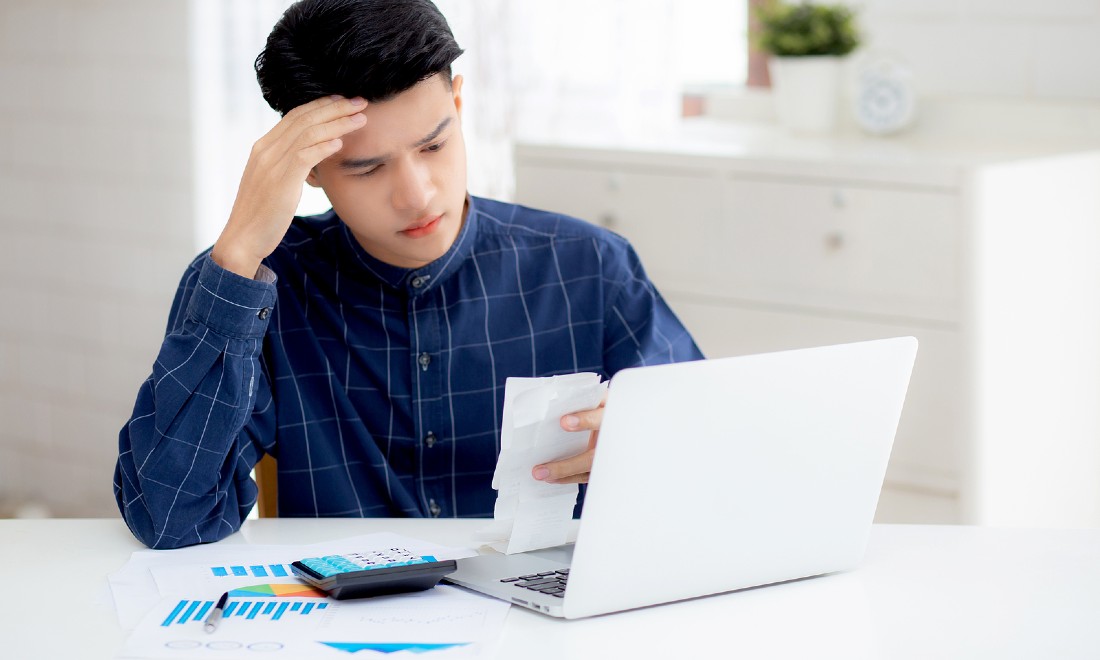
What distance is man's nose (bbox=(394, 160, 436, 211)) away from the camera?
1.39 metres

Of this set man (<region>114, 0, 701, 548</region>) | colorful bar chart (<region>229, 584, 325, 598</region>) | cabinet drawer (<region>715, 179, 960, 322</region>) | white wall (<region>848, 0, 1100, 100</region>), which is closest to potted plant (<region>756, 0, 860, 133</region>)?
white wall (<region>848, 0, 1100, 100</region>)

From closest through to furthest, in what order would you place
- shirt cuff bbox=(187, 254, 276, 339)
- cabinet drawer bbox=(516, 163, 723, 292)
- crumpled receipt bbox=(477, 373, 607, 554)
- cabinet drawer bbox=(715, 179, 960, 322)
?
crumpled receipt bbox=(477, 373, 607, 554) < shirt cuff bbox=(187, 254, 276, 339) < cabinet drawer bbox=(715, 179, 960, 322) < cabinet drawer bbox=(516, 163, 723, 292)

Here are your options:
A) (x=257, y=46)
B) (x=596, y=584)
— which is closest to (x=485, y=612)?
(x=596, y=584)

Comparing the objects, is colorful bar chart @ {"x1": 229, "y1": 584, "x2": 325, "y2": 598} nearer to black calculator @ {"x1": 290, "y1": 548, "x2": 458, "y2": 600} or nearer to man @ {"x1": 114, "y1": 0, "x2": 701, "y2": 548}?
black calculator @ {"x1": 290, "y1": 548, "x2": 458, "y2": 600}

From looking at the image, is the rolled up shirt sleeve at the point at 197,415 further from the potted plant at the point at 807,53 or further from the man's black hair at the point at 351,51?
the potted plant at the point at 807,53

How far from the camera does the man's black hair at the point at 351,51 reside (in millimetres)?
1363

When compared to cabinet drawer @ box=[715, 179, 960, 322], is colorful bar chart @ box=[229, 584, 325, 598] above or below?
Result: below

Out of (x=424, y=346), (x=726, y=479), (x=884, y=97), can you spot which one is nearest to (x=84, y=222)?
(x=884, y=97)

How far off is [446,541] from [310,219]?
22.1 inches

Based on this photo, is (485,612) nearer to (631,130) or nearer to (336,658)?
(336,658)

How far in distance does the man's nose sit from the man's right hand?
0.08m

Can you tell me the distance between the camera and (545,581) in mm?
1133

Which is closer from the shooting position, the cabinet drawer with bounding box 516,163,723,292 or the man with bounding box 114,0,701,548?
the man with bounding box 114,0,701,548

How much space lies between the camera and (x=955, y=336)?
2225 mm
